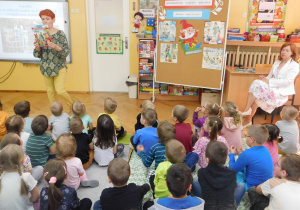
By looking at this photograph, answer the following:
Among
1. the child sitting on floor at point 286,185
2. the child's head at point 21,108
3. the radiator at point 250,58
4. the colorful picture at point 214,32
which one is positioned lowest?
the child sitting on floor at point 286,185

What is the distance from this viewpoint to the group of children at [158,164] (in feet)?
5.69

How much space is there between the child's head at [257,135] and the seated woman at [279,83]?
1898mm

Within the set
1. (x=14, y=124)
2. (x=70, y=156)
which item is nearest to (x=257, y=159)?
(x=70, y=156)

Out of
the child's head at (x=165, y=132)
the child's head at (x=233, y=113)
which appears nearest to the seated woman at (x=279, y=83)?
the child's head at (x=233, y=113)

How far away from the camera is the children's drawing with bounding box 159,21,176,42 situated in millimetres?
Result: 4500

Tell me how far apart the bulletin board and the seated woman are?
691 millimetres

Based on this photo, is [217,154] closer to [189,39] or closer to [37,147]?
[37,147]

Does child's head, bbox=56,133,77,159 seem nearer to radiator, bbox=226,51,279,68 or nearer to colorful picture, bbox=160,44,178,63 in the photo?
colorful picture, bbox=160,44,178,63

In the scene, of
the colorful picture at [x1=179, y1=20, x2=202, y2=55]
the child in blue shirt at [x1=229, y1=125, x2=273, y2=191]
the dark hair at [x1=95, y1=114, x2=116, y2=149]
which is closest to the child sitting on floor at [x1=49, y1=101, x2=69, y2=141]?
the dark hair at [x1=95, y1=114, x2=116, y2=149]

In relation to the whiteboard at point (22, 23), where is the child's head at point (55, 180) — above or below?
below

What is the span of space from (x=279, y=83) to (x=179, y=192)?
2952mm

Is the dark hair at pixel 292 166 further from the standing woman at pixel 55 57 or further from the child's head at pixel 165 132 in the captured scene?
the standing woman at pixel 55 57

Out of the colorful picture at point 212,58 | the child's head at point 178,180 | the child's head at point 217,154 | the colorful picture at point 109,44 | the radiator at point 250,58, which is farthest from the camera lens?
the colorful picture at point 109,44

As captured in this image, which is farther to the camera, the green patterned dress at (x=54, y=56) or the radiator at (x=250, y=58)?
the radiator at (x=250, y=58)
